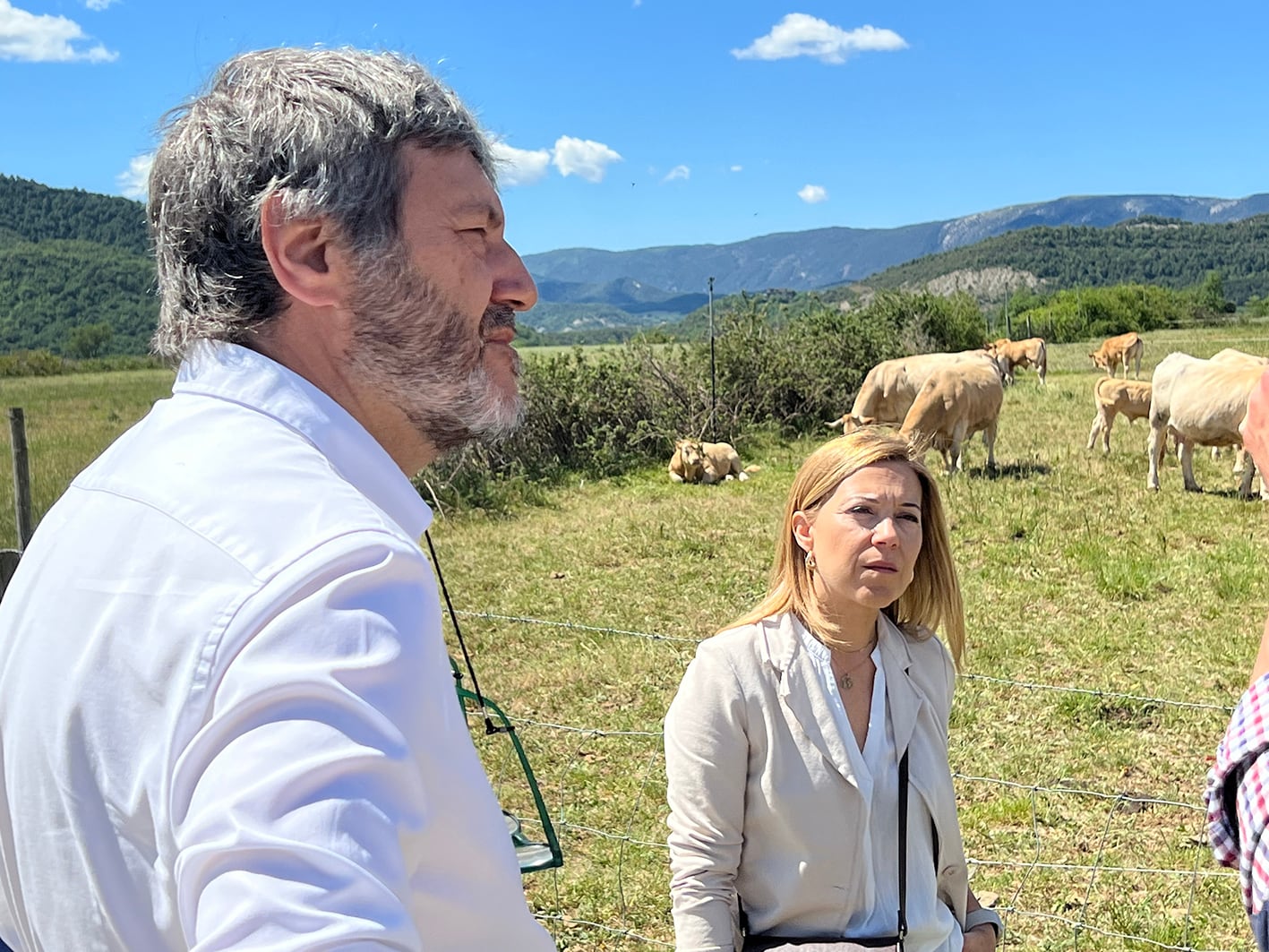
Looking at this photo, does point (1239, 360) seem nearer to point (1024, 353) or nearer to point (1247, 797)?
point (1247, 797)

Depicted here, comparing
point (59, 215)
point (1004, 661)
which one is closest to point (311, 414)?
point (1004, 661)

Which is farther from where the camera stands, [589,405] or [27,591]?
[589,405]

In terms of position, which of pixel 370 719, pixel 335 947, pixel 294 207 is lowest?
pixel 335 947

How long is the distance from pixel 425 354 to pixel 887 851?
157 centimetres

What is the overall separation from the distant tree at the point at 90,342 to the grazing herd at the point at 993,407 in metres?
10.2

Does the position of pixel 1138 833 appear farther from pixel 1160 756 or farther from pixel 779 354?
pixel 779 354

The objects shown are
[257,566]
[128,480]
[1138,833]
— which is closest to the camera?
[257,566]

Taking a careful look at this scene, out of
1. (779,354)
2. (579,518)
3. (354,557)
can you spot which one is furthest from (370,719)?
(779,354)

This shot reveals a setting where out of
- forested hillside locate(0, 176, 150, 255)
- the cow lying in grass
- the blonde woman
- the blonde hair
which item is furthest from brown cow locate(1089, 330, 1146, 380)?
forested hillside locate(0, 176, 150, 255)

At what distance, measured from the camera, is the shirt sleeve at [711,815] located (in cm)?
212

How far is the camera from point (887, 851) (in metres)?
2.11

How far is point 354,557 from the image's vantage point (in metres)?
0.72

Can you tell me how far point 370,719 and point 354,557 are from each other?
12 cm

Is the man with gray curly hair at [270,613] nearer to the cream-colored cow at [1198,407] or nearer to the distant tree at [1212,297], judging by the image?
the cream-colored cow at [1198,407]
